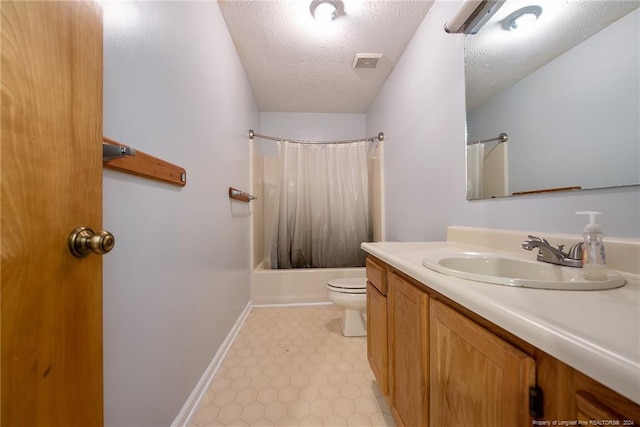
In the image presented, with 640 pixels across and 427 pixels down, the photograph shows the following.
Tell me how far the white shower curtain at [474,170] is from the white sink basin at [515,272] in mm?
365

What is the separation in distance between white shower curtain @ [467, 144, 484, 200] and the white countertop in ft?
2.00

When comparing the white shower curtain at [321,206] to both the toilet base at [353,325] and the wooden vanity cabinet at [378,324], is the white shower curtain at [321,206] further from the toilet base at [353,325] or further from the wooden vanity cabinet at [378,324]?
the wooden vanity cabinet at [378,324]

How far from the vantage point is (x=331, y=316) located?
2.09 m

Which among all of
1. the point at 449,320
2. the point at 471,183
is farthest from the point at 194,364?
the point at 471,183

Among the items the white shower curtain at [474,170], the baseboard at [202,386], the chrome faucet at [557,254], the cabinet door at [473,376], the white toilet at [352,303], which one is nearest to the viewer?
the cabinet door at [473,376]

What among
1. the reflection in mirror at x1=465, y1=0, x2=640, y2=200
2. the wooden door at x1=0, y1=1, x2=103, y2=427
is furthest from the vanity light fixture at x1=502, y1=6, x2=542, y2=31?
the wooden door at x1=0, y1=1, x2=103, y2=427

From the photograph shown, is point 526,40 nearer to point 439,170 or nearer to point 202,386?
point 439,170

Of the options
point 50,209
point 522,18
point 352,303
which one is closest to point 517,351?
point 50,209

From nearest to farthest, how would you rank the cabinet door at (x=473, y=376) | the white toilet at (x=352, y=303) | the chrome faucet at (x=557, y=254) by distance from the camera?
1. the cabinet door at (x=473, y=376)
2. the chrome faucet at (x=557, y=254)
3. the white toilet at (x=352, y=303)

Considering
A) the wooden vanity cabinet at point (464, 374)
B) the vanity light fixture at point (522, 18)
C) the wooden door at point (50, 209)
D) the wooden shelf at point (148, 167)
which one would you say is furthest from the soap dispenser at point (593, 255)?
the wooden shelf at point (148, 167)

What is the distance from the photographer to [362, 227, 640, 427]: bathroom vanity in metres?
0.29

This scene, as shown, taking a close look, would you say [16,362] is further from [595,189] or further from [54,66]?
[595,189]

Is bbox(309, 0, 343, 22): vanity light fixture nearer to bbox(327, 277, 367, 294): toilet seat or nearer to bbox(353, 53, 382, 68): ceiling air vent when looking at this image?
bbox(353, 53, 382, 68): ceiling air vent

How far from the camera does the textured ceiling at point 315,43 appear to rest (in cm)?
153
